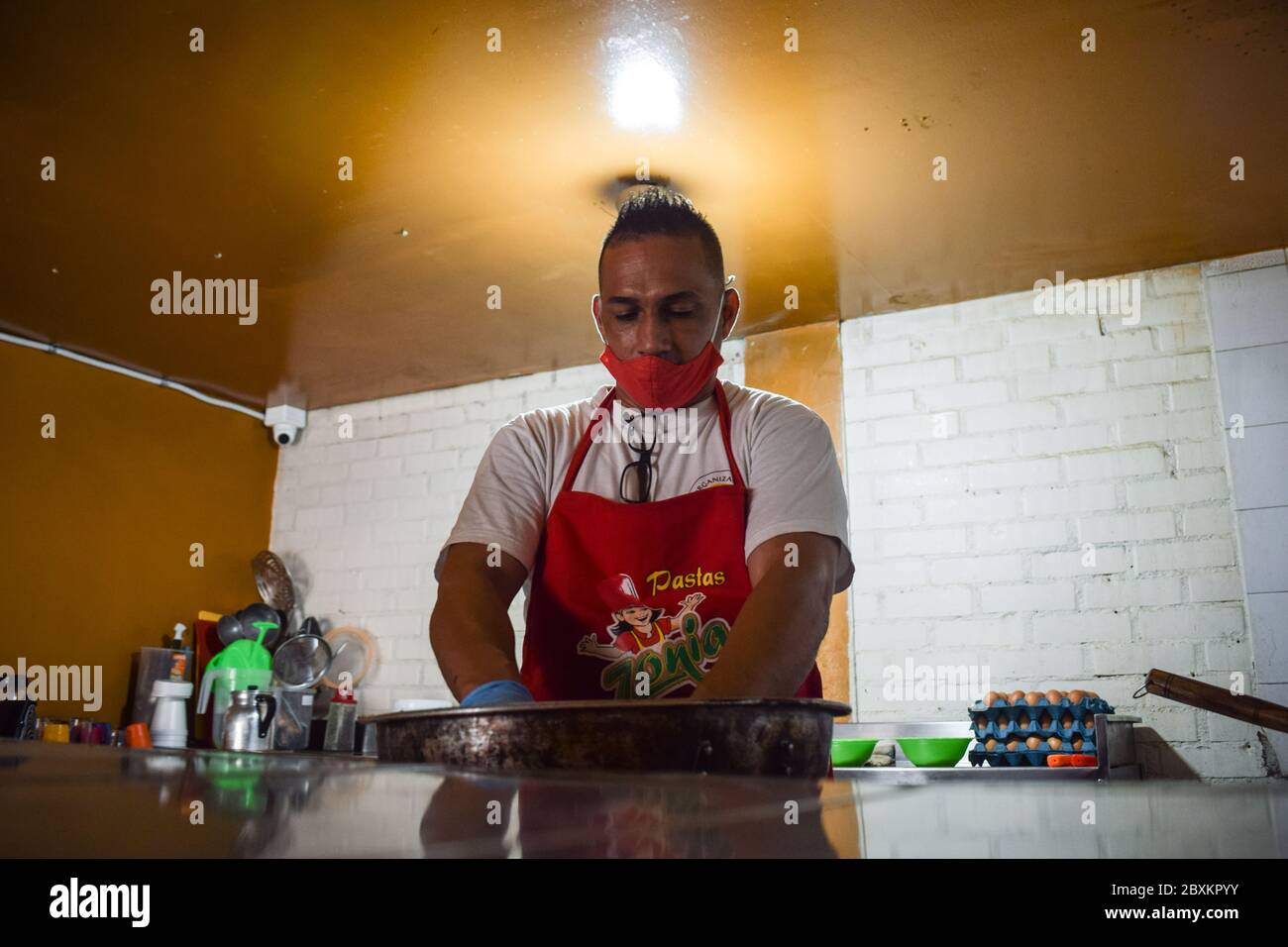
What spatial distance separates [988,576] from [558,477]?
85.4 inches

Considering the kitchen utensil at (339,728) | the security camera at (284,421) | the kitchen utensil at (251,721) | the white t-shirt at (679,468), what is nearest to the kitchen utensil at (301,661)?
the kitchen utensil at (339,728)

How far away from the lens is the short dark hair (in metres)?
1.55

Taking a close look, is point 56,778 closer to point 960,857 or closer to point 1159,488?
point 960,857

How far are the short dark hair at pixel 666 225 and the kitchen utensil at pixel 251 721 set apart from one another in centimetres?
284

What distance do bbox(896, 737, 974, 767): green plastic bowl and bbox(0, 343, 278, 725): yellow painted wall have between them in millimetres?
3103

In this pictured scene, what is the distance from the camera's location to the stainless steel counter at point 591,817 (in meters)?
0.30

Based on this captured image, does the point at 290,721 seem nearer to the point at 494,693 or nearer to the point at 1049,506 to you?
the point at 1049,506

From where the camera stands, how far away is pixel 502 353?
4.10m

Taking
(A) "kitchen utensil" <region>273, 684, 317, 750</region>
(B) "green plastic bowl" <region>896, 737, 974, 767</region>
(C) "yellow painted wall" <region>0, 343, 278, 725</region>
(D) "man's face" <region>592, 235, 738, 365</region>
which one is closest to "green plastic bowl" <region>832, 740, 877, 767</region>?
(B) "green plastic bowl" <region>896, 737, 974, 767</region>

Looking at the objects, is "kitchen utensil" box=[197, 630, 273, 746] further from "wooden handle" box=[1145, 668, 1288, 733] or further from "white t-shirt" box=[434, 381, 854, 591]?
"wooden handle" box=[1145, 668, 1288, 733]

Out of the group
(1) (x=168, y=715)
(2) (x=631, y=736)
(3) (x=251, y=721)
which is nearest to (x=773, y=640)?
(2) (x=631, y=736)

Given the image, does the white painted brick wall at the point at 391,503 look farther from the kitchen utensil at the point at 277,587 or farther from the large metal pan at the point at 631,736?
the large metal pan at the point at 631,736

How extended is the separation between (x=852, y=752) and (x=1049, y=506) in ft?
3.45

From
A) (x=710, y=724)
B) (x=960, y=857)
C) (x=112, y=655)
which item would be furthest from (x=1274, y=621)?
(x=112, y=655)
